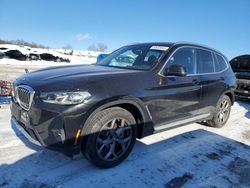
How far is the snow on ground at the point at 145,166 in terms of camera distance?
303 cm

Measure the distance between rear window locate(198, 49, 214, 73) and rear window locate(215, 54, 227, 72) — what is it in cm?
23

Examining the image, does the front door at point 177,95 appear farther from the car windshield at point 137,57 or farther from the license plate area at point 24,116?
the license plate area at point 24,116

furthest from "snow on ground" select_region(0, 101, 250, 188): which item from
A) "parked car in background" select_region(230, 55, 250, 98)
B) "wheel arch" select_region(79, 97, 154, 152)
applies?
"parked car in background" select_region(230, 55, 250, 98)

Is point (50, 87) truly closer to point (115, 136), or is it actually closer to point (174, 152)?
point (115, 136)

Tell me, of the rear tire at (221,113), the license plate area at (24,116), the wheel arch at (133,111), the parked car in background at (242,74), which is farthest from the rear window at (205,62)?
the parked car in background at (242,74)

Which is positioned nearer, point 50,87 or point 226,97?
point 50,87

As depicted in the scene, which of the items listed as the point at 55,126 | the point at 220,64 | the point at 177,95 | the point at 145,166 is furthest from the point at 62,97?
the point at 220,64

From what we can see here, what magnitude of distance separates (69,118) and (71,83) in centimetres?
45

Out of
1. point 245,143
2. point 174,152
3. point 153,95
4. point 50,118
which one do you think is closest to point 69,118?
point 50,118

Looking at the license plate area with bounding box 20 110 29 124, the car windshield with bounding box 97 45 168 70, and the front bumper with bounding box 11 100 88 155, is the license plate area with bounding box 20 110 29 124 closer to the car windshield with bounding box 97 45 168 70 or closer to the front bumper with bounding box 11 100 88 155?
the front bumper with bounding box 11 100 88 155

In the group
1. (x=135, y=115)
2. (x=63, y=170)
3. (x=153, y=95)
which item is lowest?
(x=63, y=170)

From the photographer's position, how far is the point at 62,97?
2.82m

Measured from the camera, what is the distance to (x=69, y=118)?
280cm

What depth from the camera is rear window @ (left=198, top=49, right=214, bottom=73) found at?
183 inches
